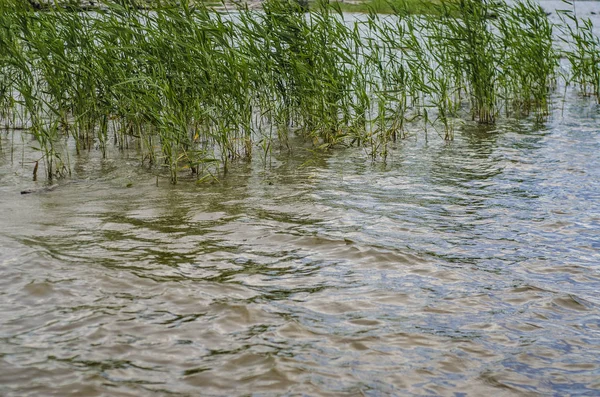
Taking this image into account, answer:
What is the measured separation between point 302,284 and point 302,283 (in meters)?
0.02

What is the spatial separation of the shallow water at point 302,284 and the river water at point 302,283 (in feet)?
0.04

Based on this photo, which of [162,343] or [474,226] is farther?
[474,226]

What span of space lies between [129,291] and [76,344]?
673 millimetres

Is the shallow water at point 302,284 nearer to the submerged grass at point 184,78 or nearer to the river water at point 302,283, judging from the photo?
the river water at point 302,283

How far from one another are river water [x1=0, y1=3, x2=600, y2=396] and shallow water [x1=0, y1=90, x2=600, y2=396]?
1 cm

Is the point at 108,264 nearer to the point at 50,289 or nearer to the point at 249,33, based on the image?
the point at 50,289

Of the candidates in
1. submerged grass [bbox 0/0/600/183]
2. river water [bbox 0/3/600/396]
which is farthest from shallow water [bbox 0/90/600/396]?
submerged grass [bbox 0/0/600/183]

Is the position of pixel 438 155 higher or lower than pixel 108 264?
higher

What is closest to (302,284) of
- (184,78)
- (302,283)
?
(302,283)

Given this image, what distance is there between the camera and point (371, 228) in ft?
16.9

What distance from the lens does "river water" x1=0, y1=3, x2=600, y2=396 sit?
9.83 feet

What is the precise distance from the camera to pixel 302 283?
13.4ft

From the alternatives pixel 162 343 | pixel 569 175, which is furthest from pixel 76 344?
pixel 569 175

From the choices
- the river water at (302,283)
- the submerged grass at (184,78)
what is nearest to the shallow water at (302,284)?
the river water at (302,283)
